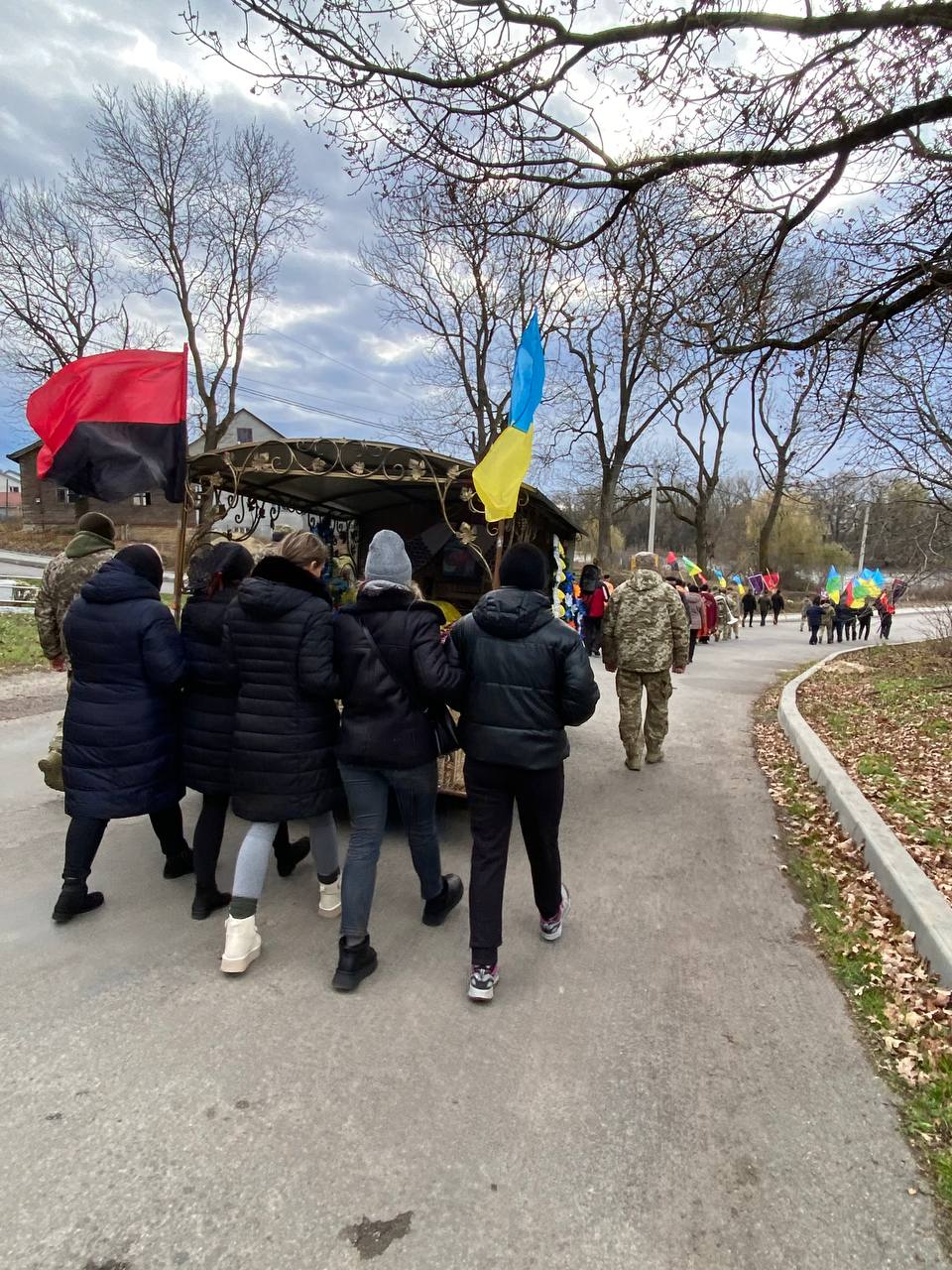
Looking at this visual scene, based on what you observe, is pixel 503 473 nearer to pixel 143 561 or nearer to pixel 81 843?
pixel 143 561

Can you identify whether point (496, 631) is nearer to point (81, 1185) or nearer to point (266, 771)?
point (266, 771)

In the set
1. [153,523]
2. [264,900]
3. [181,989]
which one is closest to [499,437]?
[264,900]

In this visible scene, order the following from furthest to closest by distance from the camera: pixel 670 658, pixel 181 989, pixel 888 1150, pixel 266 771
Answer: pixel 670 658
pixel 266 771
pixel 181 989
pixel 888 1150

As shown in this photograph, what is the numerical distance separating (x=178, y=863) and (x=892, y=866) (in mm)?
4126

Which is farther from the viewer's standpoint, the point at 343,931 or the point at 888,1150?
the point at 343,931

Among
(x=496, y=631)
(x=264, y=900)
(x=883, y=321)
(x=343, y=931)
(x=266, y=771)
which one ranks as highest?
(x=883, y=321)

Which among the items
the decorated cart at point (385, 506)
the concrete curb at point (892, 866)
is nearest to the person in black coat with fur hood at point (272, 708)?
the decorated cart at point (385, 506)

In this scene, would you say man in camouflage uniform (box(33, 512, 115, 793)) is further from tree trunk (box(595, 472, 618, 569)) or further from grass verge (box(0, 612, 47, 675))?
tree trunk (box(595, 472, 618, 569))

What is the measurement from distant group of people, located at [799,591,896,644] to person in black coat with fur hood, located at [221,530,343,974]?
21285 mm

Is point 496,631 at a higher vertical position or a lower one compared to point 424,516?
lower

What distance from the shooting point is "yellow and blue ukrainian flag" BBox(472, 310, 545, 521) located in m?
4.95

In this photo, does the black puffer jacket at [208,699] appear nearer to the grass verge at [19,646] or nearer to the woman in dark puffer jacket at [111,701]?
the woman in dark puffer jacket at [111,701]

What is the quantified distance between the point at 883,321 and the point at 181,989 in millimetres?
7610

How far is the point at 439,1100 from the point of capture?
2404 millimetres
